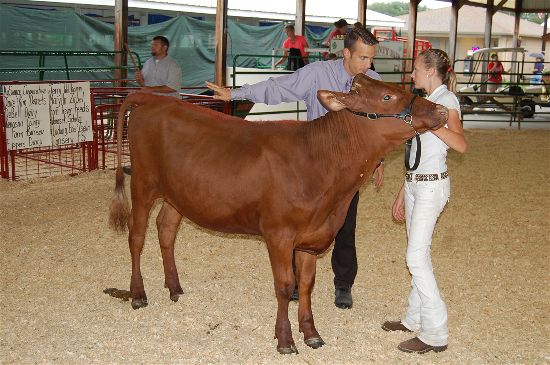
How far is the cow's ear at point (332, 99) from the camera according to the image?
3.65 meters

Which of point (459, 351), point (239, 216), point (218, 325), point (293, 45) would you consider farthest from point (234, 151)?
point (293, 45)

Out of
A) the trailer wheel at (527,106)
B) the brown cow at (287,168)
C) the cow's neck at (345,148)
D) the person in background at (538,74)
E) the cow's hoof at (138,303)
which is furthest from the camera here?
the trailer wheel at (527,106)

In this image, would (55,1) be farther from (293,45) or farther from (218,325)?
(218,325)

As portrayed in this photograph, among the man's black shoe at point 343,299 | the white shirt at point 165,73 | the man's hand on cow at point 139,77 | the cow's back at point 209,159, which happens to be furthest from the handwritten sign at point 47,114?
the man's black shoe at point 343,299

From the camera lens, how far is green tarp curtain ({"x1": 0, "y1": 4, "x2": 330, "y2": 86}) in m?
14.3

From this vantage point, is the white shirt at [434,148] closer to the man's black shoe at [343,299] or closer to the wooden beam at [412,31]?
the man's black shoe at [343,299]

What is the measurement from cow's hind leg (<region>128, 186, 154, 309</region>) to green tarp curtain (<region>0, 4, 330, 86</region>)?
8.60m

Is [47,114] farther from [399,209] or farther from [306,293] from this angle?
[399,209]

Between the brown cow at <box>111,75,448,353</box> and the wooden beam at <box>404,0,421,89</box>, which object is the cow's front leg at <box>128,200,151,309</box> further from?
the wooden beam at <box>404,0,421,89</box>

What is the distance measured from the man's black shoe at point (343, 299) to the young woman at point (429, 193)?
831 millimetres

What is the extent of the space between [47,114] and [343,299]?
538 cm

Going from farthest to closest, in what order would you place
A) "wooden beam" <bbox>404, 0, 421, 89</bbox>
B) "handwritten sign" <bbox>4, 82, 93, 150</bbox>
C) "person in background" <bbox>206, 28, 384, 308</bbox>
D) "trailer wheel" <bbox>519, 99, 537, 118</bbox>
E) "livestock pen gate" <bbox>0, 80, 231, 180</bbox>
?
1. "trailer wheel" <bbox>519, 99, 537, 118</bbox>
2. "wooden beam" <bbox>404, 0, 421, 89</bbox>
3. "livestock pen gate" <bbox>0, 80, 231, 180</bbox>
4. "handwritten sign" <bbox>4, 82, 93, 150</bbox>
5. "person in background" <bbox>206, 28, 384, 308</bbox>

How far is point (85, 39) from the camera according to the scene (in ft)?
50.2

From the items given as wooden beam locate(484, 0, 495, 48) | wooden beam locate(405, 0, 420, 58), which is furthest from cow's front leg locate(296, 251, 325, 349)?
wooden beam locate(484, 0, 495, 48)
